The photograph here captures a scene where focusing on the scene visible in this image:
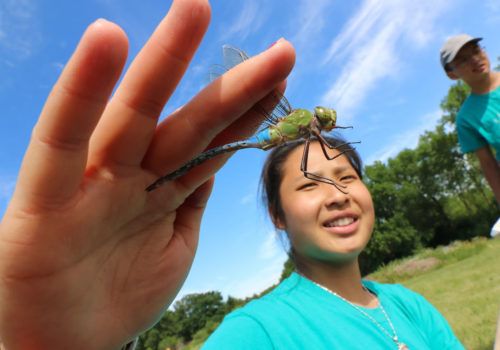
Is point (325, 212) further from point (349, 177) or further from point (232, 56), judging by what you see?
point (232, 56)

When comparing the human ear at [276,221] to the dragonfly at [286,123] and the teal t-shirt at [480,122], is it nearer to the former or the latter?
the dragonfly at [286,123]

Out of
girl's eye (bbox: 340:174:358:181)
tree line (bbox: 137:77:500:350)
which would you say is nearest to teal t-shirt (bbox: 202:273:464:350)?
girl's eye (bbox: 340:174:358:181)

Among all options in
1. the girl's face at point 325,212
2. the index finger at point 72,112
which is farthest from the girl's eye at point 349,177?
the index finger at point 72,112

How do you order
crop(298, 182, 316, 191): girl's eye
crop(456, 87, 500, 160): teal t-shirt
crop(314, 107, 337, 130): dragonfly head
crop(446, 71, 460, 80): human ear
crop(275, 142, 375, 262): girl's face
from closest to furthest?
crop(314, 107, 337, 130): dragonfly head, crop(275, 142, 375, 262): girl's face, crop(298, 182, 316, 191): girl's eye, crop(456, 87, 500, 160): teal t-shirt, crop(446, 71, 460, 80): human ear

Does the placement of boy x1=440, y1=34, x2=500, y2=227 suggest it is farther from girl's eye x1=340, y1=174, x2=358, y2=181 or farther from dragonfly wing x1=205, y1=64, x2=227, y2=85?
dragonfly wing x1=205, y1=64, x2=227, y2=85

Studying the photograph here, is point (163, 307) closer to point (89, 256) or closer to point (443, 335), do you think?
point (89, 256)

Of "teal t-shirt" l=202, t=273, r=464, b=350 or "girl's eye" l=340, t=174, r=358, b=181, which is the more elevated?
"girl's eye" l=340, t=174, r=358, b=181
